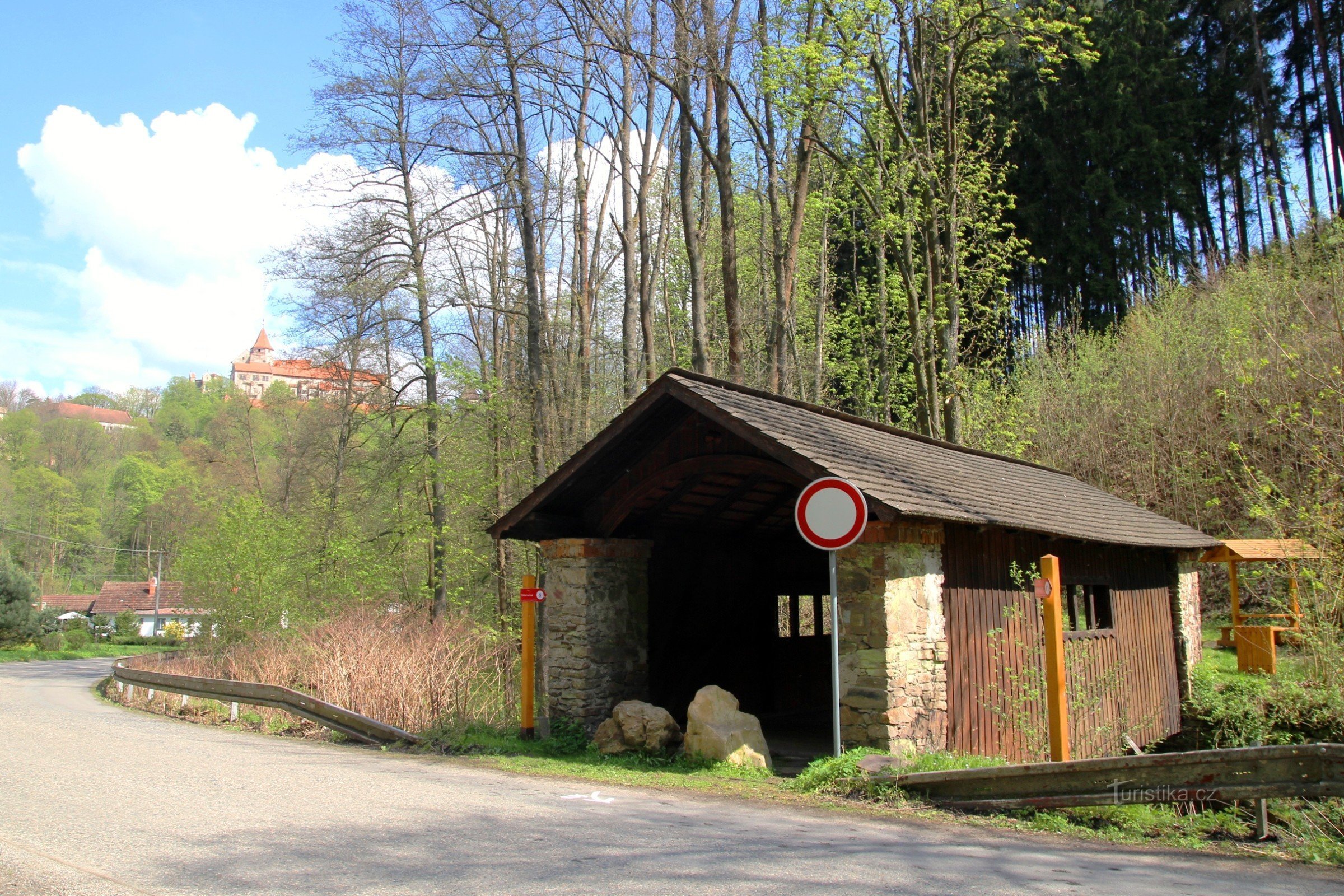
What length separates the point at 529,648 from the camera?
34.0 feet

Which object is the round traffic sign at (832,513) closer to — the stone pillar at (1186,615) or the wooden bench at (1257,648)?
the stone pillar at (1186,615)

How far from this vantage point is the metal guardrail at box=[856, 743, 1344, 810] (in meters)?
5.42

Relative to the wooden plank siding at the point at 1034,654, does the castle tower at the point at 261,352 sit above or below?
above

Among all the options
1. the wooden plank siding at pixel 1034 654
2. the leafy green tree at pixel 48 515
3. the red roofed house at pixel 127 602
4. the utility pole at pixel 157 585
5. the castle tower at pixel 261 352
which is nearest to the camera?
the wooden plank siding at pixel 1034 654

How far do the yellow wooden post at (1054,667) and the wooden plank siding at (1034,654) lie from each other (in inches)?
28.5

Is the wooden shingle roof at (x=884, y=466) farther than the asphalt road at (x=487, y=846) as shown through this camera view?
Yes

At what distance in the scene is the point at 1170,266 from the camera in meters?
27.0

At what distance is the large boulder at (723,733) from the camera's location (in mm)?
8898

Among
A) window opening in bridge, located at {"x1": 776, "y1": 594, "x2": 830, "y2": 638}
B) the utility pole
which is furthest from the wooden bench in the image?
the utility pole

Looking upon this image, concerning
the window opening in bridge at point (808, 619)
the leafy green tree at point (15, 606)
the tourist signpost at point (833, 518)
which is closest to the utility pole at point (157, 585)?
the leafy green tree at point (15, 606)

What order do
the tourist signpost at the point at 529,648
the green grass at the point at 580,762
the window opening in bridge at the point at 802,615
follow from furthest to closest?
the window opening in bridge at the point at 802,615, the tourist signpost at the point at 529,648, the green grass at the point at 580,762

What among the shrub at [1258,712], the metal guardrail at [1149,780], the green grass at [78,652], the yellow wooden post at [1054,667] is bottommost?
the green grass at [78,652]

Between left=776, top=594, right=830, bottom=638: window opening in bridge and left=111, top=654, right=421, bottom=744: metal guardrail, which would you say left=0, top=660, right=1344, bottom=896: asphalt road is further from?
left=776, top=594, right=830, bottom=638: window opening in bridge

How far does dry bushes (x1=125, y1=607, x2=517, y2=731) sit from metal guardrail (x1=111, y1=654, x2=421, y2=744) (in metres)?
0.37
